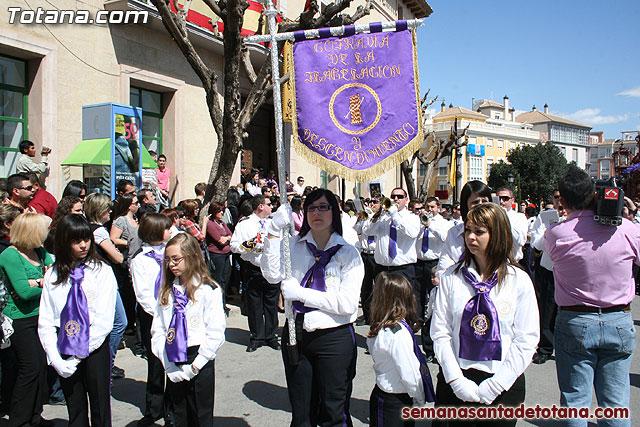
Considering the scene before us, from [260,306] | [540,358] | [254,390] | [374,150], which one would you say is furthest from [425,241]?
[374,150]

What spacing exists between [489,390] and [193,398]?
1998mm

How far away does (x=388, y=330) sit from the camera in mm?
3270

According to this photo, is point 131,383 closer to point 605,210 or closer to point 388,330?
point 388,330

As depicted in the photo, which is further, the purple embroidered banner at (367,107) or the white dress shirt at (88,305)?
the purple embroidered banner at (367,107)

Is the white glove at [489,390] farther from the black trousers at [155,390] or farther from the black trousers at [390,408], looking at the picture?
the black trousers at [155,390]

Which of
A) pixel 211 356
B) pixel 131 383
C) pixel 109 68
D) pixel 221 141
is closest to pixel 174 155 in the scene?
pixel 109 68

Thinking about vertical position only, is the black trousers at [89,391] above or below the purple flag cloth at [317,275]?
below

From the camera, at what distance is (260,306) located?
22.3 ft

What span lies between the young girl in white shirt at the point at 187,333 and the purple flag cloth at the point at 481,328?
1694 mm

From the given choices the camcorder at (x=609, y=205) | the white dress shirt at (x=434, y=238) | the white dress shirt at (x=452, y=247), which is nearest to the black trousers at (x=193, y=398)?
the white dress shirt at (x=452, y=247)

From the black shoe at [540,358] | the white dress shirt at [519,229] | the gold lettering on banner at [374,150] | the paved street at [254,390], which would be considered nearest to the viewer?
the gold lettering on banner at [374,150]

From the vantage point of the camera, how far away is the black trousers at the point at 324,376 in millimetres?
3186

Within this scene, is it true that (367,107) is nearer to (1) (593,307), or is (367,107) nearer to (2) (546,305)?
(1) (593,307)

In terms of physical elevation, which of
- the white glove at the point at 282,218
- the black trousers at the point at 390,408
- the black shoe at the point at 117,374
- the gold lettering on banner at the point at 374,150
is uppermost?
the gold lettering on banner at the point at 374,150
